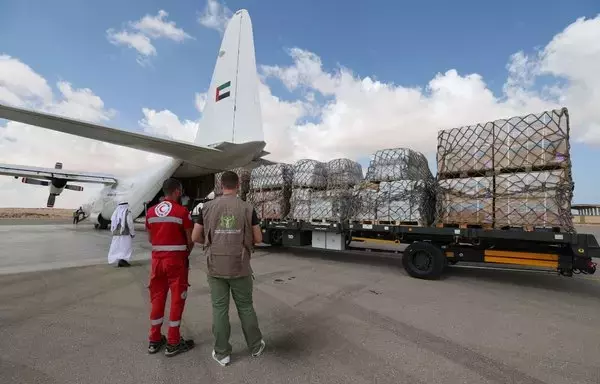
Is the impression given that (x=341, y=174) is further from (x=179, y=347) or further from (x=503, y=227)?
(x=179, y=347)

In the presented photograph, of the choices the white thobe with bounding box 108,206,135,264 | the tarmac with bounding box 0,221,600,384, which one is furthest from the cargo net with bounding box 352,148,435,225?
the white thobe with bounding box 108,206,135,264

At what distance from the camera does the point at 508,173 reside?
628 centimetres

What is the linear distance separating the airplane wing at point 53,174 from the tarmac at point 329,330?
18.1m

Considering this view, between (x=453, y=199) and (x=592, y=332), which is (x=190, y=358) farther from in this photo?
(x=453, y=199)

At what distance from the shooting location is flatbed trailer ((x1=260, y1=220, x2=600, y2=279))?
575cm

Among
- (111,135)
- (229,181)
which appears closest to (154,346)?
(229,181)

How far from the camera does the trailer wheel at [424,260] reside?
686 centimetres

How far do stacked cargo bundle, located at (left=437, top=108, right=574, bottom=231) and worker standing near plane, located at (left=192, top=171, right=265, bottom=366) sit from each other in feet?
17.3

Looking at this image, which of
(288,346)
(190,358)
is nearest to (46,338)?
(190,358)

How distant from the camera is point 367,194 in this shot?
812 cm

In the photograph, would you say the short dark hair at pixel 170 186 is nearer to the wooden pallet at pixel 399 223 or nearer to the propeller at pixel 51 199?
the wooden pallet at pixel 399 223

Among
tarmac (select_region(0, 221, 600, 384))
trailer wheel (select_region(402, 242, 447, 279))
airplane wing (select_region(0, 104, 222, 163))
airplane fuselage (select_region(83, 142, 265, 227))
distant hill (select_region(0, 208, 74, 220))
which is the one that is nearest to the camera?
tarmac (select_region(0, 221, 600, 384))

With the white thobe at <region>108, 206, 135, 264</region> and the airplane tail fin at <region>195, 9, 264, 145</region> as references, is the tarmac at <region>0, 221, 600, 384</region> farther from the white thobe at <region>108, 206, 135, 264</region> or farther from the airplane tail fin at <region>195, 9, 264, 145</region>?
the airplane tail fin at <region>195, 9, 264, 145</region>

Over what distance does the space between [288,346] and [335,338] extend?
62 centimetres
